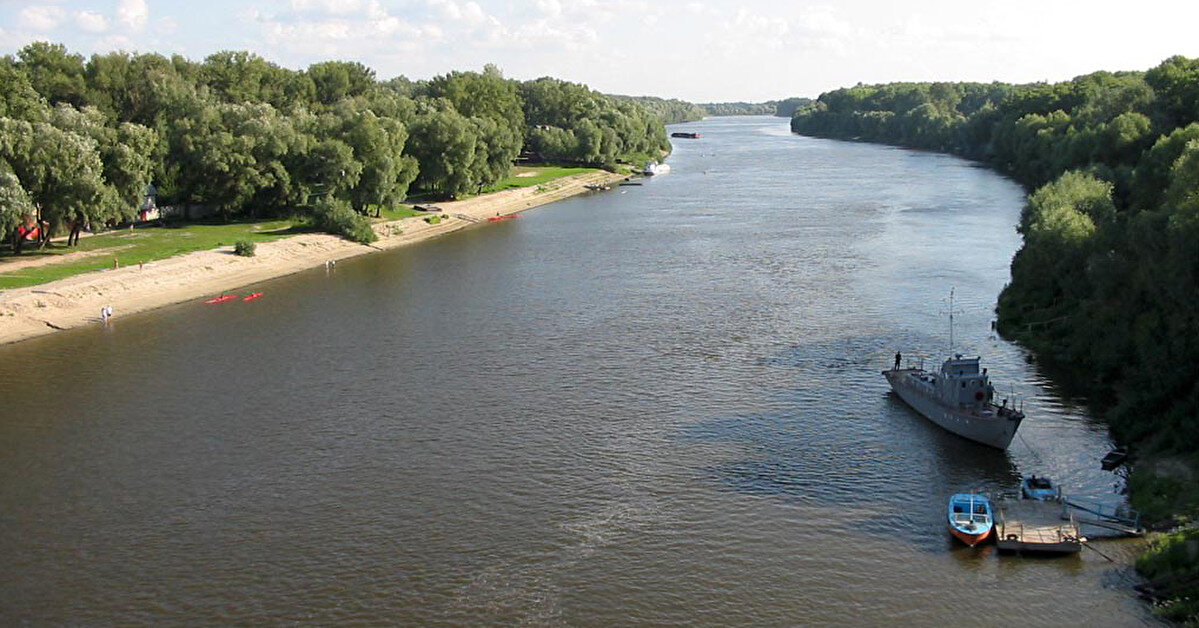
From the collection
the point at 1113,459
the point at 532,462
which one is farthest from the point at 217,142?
the point at 1113,459

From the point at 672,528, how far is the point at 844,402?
12866mm

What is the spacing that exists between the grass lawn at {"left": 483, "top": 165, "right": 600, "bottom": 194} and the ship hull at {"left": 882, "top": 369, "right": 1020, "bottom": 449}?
79.4 meters

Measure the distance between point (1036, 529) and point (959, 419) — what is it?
8.10 m

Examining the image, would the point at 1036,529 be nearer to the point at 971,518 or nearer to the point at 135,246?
the point at 971,518

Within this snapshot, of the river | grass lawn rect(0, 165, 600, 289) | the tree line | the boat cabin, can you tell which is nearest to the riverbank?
grass lawn rect(0, 165, 600, 289)

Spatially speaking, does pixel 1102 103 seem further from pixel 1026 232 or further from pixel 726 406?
pixel 726 406

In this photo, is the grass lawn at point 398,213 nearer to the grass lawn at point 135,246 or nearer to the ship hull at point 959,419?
the grass lawn at point 135,246

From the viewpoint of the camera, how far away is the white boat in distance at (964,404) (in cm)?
3428

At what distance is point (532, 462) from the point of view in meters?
33.8

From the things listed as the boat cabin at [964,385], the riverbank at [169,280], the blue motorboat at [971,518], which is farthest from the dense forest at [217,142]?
the blue motorboat at [971,518]

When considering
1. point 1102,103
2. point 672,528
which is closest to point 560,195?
point 1102,103

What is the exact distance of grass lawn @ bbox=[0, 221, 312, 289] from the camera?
59172mm

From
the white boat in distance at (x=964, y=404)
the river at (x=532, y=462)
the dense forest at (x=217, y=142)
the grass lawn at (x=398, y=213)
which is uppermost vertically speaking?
the dense forest at (x=217, y=142)

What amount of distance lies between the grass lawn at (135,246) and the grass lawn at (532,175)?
37.4 metres
